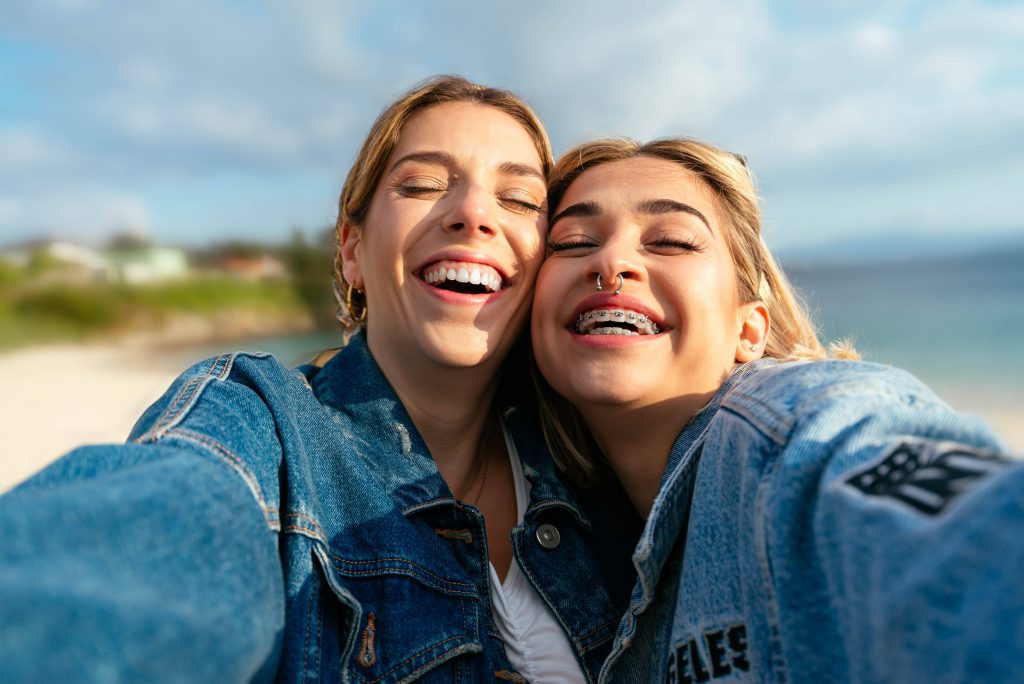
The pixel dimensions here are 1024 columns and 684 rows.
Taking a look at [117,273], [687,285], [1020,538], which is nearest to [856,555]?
[1020,538]

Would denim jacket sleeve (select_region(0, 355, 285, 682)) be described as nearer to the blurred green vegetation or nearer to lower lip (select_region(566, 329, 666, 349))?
lower lip (select_region(566, 329, 666, 349))

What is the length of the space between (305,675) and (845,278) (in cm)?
6094

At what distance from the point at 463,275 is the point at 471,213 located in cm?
20

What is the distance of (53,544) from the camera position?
99cm

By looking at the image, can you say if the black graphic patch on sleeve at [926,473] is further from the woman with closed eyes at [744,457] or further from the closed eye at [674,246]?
the closed eye at [674,246]

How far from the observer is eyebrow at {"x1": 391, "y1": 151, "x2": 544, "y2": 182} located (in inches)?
97.9

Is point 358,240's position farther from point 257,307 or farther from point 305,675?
point 257,307

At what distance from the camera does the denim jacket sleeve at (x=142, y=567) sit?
0.92 m

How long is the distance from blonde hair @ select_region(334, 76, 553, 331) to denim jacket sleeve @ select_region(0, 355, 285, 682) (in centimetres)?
138

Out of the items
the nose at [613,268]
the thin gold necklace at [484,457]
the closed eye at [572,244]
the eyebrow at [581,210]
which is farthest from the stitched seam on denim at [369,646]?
the eyebrow at [581,210]

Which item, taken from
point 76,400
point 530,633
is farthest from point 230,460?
point 76,400

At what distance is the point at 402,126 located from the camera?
8.68 ft

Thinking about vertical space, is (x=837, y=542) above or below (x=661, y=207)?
below

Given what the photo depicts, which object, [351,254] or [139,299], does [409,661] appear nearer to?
[351,254]
